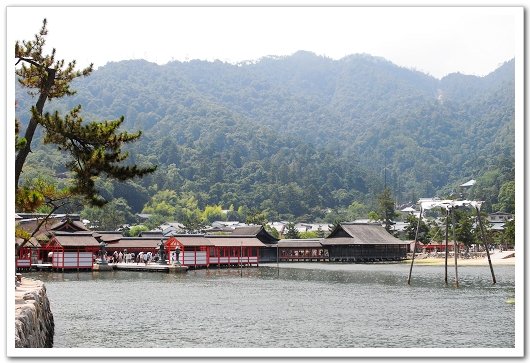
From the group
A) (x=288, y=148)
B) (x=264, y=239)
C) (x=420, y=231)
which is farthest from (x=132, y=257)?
(x=288, y=148)

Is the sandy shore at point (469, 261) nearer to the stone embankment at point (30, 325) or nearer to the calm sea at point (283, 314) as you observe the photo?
the calm sea at point (283, 314)

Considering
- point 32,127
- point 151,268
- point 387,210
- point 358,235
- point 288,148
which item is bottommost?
point 151,268

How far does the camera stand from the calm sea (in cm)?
1597

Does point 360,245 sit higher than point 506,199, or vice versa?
point 506,199

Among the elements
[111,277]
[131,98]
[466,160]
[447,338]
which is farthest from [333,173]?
[447,338]

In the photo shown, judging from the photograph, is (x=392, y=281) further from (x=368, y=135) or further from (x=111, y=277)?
(x=368, y=135)

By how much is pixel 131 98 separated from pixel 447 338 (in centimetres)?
15448

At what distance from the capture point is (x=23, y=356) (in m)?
9.65

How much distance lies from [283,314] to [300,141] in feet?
419

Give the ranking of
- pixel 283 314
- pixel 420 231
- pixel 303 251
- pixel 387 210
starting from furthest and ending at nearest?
pixel 387 210 → pixel 420 231 → pixel 303 251 → pixel 283 314

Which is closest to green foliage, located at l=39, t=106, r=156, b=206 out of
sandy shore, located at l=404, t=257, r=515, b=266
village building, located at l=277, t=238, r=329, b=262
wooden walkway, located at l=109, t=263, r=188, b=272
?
wooden walkway, located at l=109, t=263, r=188, b=272

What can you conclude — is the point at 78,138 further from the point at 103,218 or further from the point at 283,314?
the point at 103,218

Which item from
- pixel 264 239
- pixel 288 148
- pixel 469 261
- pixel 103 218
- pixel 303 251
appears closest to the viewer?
pixel 469 261

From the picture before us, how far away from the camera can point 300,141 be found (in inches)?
5817
